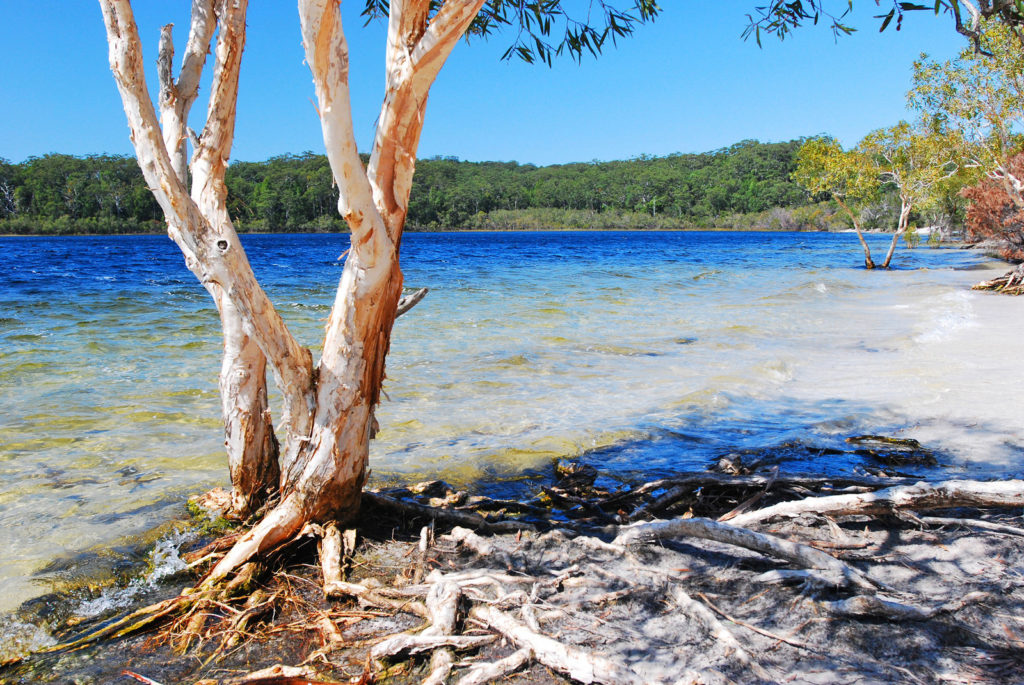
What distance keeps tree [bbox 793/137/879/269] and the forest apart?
60.5 meters

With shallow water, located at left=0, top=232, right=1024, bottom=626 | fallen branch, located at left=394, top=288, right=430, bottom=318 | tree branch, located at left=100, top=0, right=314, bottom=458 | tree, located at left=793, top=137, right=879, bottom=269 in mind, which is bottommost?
shallow water, located at left=0, top=232, right=1024, bottom=626

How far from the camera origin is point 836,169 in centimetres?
2466

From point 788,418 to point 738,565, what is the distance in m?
4.10

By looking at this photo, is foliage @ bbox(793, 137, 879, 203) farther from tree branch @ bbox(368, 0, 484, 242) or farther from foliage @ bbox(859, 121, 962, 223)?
tree branch @ bbox(368, 0, 484, 242)

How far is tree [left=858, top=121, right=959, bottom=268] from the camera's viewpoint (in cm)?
2304

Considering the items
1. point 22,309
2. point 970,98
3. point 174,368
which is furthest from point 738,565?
point 970,98

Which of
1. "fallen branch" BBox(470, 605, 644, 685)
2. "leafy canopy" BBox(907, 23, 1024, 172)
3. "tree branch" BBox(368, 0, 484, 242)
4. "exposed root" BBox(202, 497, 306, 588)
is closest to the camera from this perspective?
"fallen branch" BBox(470, 605, 644, 685)

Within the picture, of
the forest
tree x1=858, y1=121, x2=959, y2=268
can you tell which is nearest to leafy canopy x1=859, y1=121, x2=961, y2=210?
tree x1=858, y1=121, x2=959, y2=268

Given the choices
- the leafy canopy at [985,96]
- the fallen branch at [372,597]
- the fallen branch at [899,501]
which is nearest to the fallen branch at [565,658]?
the fallen branch at [372,597]

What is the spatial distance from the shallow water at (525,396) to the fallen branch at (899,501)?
1.53 metres

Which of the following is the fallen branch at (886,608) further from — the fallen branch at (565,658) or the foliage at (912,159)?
the foliage at (912,159)

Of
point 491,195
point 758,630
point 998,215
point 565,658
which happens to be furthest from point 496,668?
point 491,195

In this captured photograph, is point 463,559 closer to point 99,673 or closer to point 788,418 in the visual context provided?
point 99,673

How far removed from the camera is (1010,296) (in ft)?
56.9
